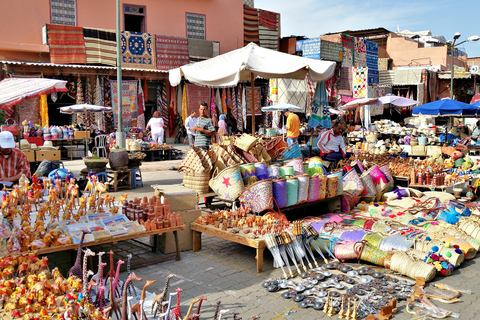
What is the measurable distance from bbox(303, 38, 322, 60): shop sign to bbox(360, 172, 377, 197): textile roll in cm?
1416

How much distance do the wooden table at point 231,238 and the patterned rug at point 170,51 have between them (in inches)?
535

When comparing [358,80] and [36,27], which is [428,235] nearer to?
[36,27]

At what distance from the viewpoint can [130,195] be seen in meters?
8.53

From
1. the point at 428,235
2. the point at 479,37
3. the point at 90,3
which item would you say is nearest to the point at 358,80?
the point at 479,37

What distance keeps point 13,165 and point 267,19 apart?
18.9m

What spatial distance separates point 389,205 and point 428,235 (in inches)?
78.0

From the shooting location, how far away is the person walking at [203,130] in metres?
8.48

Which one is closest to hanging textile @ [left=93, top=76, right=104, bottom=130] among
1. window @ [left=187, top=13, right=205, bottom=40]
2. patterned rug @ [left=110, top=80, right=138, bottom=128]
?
patterned rug @ [left=110, top=80, right=138, bottom=128]

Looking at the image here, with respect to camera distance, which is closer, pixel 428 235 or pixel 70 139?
pixel 428 235

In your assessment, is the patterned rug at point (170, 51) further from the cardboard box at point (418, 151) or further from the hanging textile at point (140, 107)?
the cardboard box at point (418, 151)

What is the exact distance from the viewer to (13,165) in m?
5.79

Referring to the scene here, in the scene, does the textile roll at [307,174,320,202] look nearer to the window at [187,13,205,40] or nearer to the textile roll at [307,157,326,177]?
the textile roll at [307,157,326,177]

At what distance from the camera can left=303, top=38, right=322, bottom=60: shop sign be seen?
21139 millimetres

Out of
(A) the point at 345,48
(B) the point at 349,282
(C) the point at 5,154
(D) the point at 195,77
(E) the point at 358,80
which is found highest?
(A) the point at 345,48
